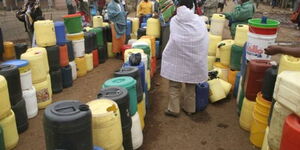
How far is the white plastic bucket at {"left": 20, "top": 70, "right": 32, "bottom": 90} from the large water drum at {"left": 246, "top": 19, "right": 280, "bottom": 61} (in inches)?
129

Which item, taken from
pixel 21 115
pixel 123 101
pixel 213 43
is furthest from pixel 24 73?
pixel 213 43

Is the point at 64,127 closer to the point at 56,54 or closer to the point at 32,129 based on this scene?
the point at 32,129

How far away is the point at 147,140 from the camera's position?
12.5ft

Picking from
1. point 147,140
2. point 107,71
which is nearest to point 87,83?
point 107,71

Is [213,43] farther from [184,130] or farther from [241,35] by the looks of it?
[184,130]

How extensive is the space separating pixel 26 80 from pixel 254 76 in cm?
321

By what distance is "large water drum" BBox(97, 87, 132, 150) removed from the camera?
2775 millimetres

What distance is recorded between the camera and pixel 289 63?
302cm

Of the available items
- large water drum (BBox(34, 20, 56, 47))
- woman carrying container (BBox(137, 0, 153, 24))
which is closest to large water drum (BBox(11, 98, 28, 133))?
large water drum (BBox(34, 20, 56, 47))

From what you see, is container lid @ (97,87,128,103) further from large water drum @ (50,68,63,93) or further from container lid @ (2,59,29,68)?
large water drum @ (50,68,63,93)

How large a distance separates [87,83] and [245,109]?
10.9 feet

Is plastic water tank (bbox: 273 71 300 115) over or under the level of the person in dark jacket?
under

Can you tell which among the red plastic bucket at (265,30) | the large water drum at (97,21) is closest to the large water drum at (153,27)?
the large water drum at (97,21)

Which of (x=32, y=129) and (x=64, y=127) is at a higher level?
(x=64, y=127)
